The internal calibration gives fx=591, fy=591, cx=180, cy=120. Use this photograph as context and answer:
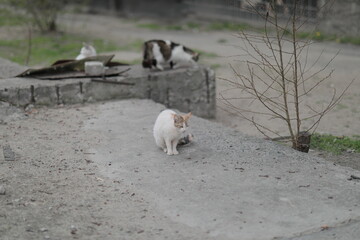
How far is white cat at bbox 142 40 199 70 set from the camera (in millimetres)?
9062

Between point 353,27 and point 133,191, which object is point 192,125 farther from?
point 353,27

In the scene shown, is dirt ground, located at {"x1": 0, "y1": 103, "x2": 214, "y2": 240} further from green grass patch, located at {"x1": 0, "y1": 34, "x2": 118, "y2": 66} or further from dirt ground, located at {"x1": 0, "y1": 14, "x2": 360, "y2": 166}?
green grass patch, located at {"x1": 0, "y1": 34, "x2": 118, "y2": 66}

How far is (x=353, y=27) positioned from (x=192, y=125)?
8846 mm

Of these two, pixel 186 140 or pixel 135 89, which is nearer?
pixel 186 140

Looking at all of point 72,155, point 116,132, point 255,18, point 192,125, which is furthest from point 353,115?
point 255,18

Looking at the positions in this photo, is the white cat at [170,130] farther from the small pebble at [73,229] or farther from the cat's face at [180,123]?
the small pebble at [73,229]

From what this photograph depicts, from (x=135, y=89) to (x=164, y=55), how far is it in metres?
1.18

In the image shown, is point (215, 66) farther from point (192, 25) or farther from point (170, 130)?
point (170, 130)

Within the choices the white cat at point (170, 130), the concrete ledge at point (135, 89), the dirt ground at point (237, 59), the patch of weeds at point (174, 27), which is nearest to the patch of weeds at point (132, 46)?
the dirt ground at point (237, 59)

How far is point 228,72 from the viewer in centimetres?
1152

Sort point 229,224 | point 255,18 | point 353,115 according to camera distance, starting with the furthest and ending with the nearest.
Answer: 1. point 255,18
2. point 353,115
3. point 229,224

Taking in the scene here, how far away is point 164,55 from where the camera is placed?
368 inches

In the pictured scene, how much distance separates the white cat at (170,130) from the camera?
587cm

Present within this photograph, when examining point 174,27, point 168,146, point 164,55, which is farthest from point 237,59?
point 168,146
